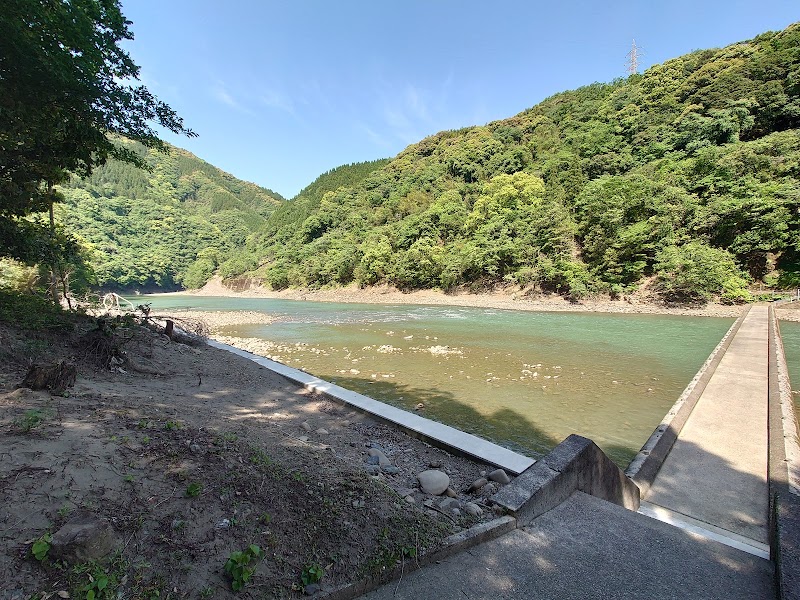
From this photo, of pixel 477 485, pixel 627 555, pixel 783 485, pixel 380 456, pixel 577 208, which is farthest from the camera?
pixel 577 208

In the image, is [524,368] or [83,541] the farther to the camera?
[524,368]

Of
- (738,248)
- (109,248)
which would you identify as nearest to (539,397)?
(738,248)

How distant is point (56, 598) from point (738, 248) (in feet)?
115

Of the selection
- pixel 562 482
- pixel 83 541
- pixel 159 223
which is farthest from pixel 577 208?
pixel 159 223

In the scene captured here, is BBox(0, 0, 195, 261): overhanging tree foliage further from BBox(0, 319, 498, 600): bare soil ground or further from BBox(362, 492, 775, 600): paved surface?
BBox(362, 492, 775, 600): paved surface

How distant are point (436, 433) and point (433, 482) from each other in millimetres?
1436

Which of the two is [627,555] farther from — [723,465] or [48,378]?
[48,378]

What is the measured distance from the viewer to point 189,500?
223 centimetres

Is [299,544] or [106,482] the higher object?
[106,482]

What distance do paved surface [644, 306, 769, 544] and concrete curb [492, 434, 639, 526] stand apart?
2.68 feet

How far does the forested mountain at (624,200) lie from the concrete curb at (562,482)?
26856mm

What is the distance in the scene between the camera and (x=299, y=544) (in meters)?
2.08

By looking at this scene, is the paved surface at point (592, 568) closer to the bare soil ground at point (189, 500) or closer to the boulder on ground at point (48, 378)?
the bare soil ground at point (189, 500)

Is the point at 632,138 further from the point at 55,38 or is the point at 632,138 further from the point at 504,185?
the point at 55,38
